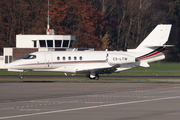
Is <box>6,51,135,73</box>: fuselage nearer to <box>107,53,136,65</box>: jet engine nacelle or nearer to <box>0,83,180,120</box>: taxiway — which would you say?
<box>107,53,136,65</box>: jet engine nacelle

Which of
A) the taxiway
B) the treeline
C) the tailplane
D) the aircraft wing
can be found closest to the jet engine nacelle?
the aircraft wing

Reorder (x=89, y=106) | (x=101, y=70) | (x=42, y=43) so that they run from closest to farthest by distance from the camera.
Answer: (x=89, y=106) → (x=101, y=70) → (x=42, y=43)

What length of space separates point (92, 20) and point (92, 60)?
184ft

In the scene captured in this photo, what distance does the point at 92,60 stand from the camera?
4012 cm

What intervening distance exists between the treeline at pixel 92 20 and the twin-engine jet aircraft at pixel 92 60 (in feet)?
134

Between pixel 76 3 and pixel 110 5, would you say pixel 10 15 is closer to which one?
pixel 76 3

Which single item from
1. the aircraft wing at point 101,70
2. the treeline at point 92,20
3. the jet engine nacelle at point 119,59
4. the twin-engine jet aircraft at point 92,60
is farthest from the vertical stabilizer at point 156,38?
the treeline at point 92,20

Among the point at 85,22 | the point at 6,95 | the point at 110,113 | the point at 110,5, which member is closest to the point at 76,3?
the point at 85,22

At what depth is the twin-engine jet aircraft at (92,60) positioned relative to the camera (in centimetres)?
3912

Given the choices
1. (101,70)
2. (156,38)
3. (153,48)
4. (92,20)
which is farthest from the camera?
(92,20)

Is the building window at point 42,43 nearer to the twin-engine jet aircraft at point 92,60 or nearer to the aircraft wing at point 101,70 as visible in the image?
the twin-engine jet aircraft at point 92,60

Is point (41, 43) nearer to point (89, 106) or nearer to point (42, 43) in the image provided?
point (42, 43)

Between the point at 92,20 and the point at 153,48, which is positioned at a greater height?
the point at 92,20

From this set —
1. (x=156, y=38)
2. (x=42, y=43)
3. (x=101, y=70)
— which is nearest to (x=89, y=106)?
(x=101, y=70)
